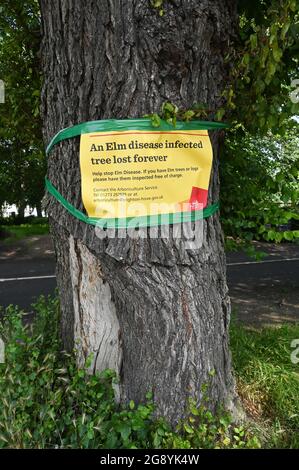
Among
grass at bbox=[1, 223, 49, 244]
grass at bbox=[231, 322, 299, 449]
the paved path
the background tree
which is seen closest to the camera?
grass at bbox=[231, 322, 299, 449]

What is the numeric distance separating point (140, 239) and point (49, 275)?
7.28m

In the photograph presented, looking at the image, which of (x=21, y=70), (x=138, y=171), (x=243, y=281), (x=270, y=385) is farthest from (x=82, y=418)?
(x=243, y=281)

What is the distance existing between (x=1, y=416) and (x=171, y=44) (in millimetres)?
2099

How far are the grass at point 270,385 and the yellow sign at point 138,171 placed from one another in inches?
59.9

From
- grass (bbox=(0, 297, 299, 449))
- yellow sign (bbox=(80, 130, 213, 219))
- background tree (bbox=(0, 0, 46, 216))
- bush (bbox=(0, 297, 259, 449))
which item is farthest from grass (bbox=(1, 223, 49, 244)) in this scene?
yellow sign (bbox=(80, 130, 213, 219))

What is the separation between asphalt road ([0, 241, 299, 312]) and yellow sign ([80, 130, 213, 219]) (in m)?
4.53

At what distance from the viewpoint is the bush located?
80.9 inches

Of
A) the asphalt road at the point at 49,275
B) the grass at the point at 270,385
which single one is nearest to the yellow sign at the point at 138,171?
the grass at the point at 270,385

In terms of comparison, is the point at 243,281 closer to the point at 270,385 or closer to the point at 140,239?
the point at 270,385

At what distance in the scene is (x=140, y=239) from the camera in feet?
6.78

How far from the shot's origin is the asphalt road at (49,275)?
7.12 m

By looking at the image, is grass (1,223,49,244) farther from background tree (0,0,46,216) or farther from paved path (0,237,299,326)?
background tree (0,0,46,216)

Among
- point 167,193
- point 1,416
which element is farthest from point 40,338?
point 167,193

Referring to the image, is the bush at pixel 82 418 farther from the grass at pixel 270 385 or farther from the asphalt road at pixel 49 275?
the asphalt road at pixel 49 275
